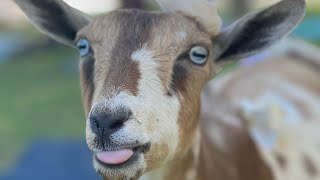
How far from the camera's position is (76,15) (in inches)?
111

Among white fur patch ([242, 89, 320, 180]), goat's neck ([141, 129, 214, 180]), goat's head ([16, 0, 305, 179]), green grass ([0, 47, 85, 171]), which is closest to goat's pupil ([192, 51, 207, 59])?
goat's head ([16, 0, 305, 179])

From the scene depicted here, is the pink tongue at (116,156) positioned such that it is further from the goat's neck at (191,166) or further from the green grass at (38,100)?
the green grass at (38,100)

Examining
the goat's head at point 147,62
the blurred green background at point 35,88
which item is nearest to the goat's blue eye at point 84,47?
the goat's head at point 147,62

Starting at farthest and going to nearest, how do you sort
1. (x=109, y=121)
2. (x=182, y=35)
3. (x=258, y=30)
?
(x=258, y=30) → (x=182, y=35) → (x=109, y=121)

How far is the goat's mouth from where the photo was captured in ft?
7.46

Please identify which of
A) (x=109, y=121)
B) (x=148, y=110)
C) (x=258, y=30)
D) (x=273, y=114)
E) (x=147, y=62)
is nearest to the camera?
(x=109, y=121)

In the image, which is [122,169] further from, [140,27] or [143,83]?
[140,27]

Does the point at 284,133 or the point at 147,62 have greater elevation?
the point at 147,62

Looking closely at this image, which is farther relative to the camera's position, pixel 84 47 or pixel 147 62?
pixel 84 47

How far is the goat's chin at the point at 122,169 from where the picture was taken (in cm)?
230

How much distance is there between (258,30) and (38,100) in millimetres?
3993

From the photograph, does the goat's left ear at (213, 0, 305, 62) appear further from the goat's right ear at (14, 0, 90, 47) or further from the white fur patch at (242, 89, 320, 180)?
the white fur patch at (242, 89, 320, 180)

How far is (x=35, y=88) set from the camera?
7.02m

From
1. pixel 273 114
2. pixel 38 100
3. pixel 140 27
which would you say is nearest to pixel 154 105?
pixel 140 27
